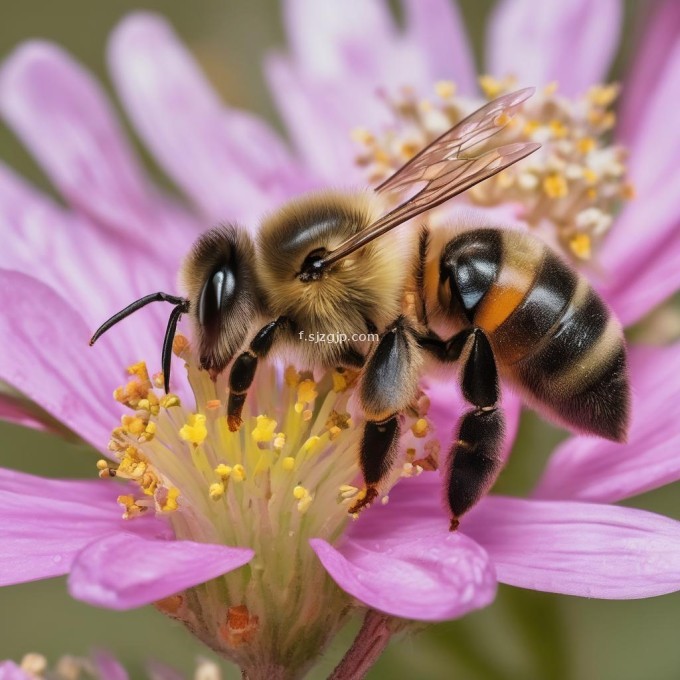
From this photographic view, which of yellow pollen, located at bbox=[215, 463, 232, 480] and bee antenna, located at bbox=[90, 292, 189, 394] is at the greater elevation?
bee antenna, located at bbox=[90, 292, 189, 394]

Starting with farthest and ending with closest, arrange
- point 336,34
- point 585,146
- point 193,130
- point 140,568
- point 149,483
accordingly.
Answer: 1. point 336,34
2. point 193,130
3. point 585,146
4. point 149,483
5. point 140,568

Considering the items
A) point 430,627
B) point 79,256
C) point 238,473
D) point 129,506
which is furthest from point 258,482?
point 79,256

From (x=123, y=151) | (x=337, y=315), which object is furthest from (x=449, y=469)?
(x=123, y=151)

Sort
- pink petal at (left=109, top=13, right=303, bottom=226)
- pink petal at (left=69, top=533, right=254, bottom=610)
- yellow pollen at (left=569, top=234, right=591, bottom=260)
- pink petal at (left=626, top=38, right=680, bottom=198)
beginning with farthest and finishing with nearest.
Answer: pink petal at (left=109, top=13, right=303, bottom=226)
pink petal at (left=626, top=38, right=680, bottom=198)
yellow pollen at (left=569, top=234, right=591, bottom=260)
pink petal at (left=69, top=533, right=254, bottom=610)

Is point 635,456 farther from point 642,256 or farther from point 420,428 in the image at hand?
point 642,256

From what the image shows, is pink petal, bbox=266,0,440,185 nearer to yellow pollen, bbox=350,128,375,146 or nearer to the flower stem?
yellow pollen, bbox=350,128,375,146

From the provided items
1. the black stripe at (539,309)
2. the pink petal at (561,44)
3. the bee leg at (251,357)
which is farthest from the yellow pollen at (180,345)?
the pink petal at (561,44)

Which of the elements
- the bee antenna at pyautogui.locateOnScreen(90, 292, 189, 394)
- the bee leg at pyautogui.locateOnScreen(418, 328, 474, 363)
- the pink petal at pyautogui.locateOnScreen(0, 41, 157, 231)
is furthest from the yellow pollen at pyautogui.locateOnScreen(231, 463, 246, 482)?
the pink petal at pyautogui.locateOnScreen(0, 41, 157, 231)
